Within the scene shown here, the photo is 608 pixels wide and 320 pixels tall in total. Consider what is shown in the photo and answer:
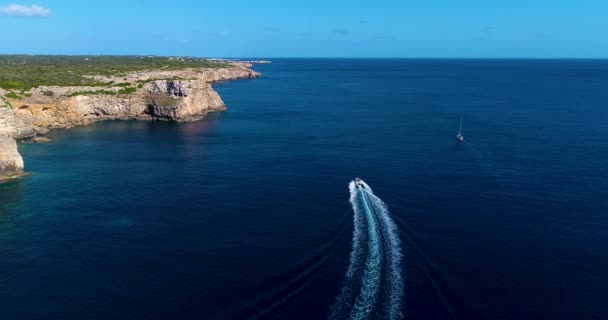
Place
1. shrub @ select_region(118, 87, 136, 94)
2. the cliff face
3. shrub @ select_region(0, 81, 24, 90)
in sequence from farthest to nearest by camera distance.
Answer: shrub @ select_region(118, 87, 136, 94) → shrub @ select_region(0, 81, 24, 90) → the cliff face

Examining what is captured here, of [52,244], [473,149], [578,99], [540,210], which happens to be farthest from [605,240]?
→ [578,99]

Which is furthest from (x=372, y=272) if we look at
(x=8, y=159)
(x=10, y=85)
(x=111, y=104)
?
(x=10, y=85)

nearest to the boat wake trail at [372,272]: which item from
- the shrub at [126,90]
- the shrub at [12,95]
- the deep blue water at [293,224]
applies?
the deep blue water at [293,224]

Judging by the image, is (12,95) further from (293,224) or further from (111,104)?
(293,224)

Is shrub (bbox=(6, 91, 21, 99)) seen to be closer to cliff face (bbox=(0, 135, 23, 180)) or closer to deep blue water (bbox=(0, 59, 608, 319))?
deep blue water (bbox=(0, 59, 608, 319))

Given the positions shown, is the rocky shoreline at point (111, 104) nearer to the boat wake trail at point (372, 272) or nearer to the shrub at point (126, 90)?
the shrub at point (126, 90)

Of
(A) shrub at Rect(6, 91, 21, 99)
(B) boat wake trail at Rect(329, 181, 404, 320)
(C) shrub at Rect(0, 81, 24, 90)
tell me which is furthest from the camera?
(C) shrub at Rect(0, 81, 24, 90)

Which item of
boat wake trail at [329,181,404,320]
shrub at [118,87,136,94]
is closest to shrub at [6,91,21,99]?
shrub at [118,87,136,94]
